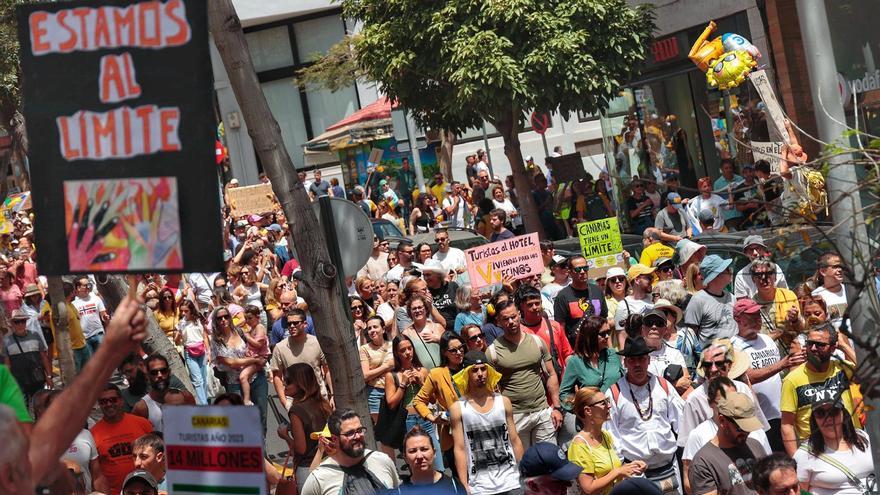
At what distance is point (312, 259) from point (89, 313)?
916 cm

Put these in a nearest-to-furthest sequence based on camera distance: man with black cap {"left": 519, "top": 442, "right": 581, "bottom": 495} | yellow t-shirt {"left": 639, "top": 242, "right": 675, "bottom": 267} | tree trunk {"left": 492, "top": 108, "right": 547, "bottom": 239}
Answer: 1. man with black cap {"left": 519, "top": 442, "right": 581, "bottom": 495}
2. yellow t-shirt {"left": 639, "top": 242, "right": 675, "bottom": 267}
3. tree trunk {"left": 492, "top": 108, "right": 547, "bottom": 239}

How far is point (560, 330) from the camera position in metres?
12.3

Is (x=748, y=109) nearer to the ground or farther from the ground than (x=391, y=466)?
farther from the ground

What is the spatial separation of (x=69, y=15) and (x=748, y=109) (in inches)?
680

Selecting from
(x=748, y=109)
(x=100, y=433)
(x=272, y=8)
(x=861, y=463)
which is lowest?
(x=861, y=463)

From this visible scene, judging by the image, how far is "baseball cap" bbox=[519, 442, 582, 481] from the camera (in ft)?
24.0

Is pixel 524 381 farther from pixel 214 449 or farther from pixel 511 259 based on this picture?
pixel 214 449

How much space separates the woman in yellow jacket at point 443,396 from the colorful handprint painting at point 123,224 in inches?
223

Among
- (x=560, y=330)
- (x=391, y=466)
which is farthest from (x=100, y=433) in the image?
(x=560, y=330)

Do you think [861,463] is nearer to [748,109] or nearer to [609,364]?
[609,364]

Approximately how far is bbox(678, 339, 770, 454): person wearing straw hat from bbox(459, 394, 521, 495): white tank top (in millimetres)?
1215

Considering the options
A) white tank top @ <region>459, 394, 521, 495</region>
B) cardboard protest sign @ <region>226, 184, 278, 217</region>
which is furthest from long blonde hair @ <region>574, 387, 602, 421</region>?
cardboard protest sign @ <region>226, 184, 278, 217</region>

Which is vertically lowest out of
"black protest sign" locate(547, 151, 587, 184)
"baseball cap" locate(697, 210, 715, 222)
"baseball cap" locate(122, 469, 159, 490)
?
"baseball cap" locate(122, 469, 159, 490)

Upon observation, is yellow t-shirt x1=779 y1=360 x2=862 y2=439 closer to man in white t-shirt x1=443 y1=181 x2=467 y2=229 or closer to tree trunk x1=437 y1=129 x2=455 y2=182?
man in white t-shirt x1=443 y1=181 x2=467 y2=229
